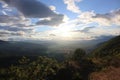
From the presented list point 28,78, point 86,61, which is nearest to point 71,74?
point 86,61

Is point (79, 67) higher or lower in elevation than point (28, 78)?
higher

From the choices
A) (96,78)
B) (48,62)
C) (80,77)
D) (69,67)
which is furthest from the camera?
(48,62)

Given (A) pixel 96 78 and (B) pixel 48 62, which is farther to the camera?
(B) pixel 48 62

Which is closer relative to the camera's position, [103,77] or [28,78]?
[103,77]

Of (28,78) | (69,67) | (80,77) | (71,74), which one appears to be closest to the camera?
(80,77)

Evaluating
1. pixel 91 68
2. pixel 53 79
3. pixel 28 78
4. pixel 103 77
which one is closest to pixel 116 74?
pixel 103 77

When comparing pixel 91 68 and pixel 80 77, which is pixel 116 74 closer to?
pixel 80 77

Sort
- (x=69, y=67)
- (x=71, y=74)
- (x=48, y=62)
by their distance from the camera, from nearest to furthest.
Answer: (x=71, y=74)
(x=69, y=67)
(x=48, y=62)

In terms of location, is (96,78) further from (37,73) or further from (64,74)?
(37,73)

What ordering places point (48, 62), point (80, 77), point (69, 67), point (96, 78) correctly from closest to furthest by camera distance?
point (96, 78), point (80, 77), point (69, 67), point (48, 62)

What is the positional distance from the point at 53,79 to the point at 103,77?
18208 mm

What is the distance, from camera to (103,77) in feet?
123

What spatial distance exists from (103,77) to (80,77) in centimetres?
693

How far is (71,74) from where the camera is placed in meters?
49.1
